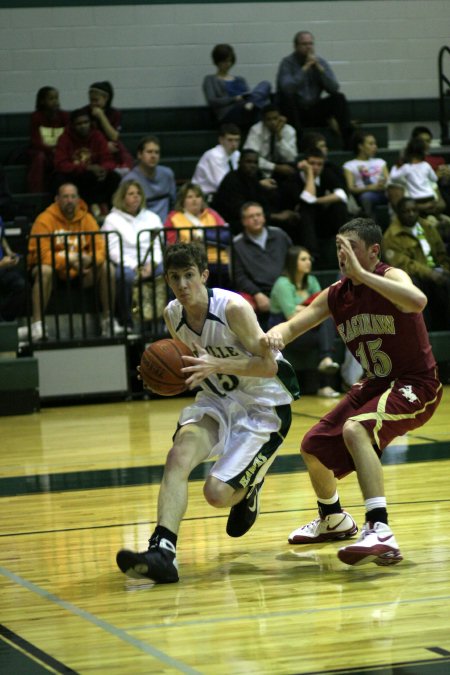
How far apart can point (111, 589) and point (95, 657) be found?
83 centimetres

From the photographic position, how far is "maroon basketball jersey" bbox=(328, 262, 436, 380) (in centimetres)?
463

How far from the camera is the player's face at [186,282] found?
14.7ft

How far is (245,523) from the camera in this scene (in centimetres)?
473

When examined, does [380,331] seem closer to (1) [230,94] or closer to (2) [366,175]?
(2) [366,175]

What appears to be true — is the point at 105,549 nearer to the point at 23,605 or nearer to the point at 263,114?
the point at 23,605

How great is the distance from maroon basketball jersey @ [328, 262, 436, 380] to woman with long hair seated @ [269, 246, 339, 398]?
4591mm

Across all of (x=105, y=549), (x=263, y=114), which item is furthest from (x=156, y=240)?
(x=105, y=549)

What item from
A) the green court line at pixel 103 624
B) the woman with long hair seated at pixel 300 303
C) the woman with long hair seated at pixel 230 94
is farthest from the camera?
the woman with long hair seated at pixel 230 94

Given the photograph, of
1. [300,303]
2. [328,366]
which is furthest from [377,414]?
[300,303]

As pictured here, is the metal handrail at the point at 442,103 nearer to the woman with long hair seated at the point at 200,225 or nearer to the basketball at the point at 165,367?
the woman with long hair seated at the point at 200,225

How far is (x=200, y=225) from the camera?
32.3 ft

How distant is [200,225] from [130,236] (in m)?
0.55

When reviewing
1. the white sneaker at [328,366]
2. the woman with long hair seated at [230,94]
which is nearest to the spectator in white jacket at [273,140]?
the woman with long hair seated at [230,94]

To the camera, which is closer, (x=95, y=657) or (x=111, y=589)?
(x=95, y=657)
